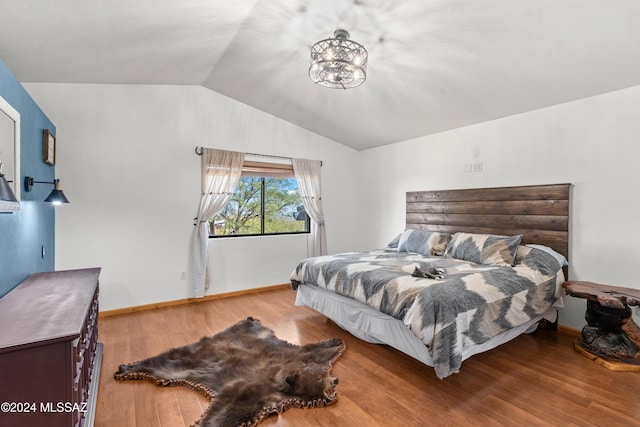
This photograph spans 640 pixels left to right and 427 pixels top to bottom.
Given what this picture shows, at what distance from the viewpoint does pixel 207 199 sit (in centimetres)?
411

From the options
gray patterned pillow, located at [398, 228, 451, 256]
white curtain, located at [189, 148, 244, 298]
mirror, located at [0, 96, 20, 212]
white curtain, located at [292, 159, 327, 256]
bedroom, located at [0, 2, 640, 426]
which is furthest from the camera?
white curtain, located at [292, 159, 327, 256]

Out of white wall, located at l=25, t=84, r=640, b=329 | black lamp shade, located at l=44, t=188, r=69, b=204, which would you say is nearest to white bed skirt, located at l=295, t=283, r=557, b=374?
white wall, located at l=25, t=84, r=640, b=329

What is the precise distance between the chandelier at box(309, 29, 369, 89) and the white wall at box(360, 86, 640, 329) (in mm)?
2022

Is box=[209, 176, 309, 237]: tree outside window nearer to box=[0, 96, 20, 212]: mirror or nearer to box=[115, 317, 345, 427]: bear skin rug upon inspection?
box=[115, 317, 345, 427]: bear skin rug

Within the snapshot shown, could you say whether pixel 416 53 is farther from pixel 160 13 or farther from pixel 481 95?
pixel 160 13

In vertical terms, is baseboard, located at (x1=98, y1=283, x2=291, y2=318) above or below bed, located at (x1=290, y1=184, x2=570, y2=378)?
below

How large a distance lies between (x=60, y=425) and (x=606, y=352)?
141 inches

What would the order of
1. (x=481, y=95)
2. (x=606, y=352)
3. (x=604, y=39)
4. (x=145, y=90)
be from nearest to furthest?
(x=604, y=39) < (x=606, y=352) < (x=481, y=95) < (x=145, y=90)

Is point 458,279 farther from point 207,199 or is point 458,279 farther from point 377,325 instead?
point 207,199

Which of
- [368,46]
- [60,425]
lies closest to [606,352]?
[368,46]

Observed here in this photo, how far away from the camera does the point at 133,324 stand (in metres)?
3.31

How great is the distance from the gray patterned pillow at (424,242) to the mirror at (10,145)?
374 cm

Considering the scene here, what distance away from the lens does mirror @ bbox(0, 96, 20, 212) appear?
181 centimetres

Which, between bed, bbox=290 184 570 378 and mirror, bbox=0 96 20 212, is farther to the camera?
bed, bbox=290 184 570 378
